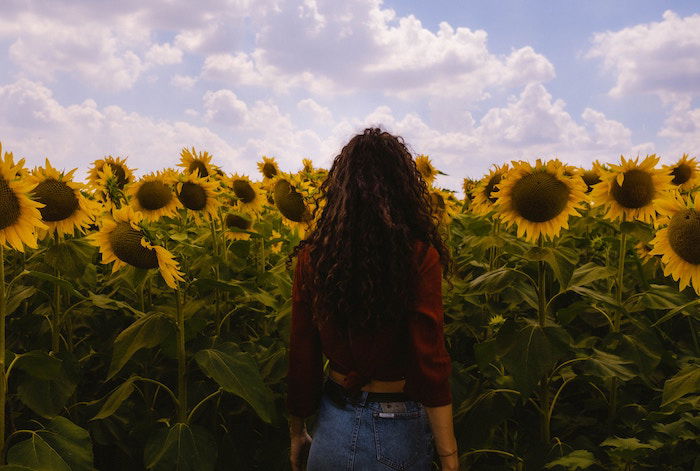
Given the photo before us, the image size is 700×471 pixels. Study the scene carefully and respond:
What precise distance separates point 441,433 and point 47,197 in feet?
7.17

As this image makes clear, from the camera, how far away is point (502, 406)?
2771mm

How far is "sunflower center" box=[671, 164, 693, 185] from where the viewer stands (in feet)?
14.4

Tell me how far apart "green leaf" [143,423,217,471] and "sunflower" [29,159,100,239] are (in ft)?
3.93

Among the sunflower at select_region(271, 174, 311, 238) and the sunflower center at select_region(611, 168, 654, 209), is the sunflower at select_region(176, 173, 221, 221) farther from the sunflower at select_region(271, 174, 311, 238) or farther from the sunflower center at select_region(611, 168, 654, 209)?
the sunflower center at select_region(611, 168, 654, 209)

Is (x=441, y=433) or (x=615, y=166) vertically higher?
(x=615, y=166)

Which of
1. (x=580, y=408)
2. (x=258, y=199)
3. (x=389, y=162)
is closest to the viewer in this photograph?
(x=389, y=162)

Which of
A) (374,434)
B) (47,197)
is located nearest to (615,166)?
(374,434)

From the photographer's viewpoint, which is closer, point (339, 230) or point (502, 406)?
point (339, 230)

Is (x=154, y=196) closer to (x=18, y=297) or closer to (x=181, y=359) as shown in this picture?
(x=18, y=297)

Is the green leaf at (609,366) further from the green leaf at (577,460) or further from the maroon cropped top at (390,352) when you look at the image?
the maroon cropped top at (390,352)

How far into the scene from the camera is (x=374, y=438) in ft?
7.11

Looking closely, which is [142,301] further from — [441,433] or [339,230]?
[441,433]

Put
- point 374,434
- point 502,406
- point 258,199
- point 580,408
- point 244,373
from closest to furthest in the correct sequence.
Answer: point 374,434 < point 244,373 < point 502,406 < point 580,408 < point 258,199

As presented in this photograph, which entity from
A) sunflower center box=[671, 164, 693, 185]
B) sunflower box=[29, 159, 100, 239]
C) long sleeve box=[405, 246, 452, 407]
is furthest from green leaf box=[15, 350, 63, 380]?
sunflower center box=[671, 164, 693, 185]
